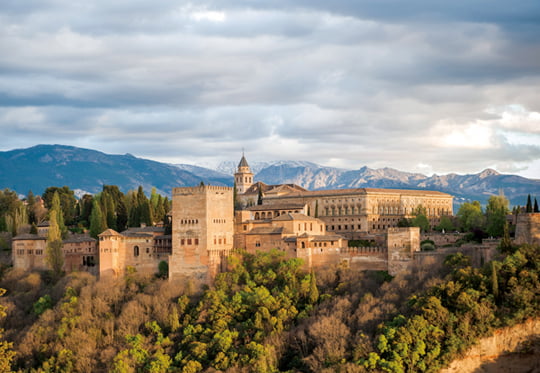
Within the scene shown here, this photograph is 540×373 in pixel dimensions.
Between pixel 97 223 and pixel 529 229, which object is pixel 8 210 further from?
pixel 529 229

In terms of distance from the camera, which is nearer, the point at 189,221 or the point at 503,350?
the point at 503,350

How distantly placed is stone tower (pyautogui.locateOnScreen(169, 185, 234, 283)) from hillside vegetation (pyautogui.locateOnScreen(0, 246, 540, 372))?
1300 mm

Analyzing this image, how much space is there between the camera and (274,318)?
47.8 meters

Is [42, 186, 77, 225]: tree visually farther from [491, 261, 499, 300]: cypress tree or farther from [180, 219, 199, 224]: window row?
[491, 261, 499, 300]: cypress tree

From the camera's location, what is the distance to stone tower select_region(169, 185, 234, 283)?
180ft

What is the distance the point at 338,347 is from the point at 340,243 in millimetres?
12292

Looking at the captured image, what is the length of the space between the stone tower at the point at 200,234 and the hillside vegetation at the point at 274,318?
1300 mm

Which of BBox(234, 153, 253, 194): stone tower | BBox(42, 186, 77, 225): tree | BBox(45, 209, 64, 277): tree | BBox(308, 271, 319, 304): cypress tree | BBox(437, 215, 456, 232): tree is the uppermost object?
BBox(234, 153, 253, 194): stone tower

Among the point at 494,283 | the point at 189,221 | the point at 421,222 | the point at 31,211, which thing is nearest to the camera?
the point at 494,283

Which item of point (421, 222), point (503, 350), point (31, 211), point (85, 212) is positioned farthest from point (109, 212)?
point (503, 350)

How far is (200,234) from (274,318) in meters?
A: 10.3

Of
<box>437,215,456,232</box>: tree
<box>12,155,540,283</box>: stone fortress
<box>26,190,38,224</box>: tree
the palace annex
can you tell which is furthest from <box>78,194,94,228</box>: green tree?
<box>437,215,456,232</box>: tree

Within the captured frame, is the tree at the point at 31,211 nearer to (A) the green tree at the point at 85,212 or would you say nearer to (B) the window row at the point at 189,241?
(A) the green tree at the point at 85,212

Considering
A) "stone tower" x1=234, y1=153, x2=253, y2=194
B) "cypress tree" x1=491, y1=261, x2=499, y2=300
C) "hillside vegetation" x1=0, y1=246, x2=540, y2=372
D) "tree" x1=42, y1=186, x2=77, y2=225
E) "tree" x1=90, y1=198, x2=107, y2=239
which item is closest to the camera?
"hillside vegetation" x1=0, y1=246, x2=540, y2=372
